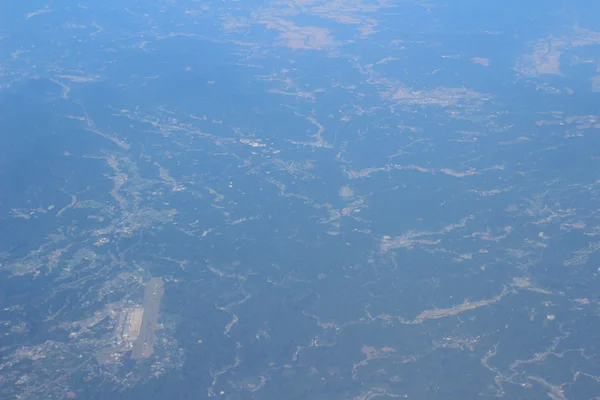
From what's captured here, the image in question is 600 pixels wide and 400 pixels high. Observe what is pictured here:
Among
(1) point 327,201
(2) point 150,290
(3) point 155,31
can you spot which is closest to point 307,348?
(2) point 150,290

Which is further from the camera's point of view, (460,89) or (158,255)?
(460,89)

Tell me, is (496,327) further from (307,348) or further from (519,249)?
(307,348)

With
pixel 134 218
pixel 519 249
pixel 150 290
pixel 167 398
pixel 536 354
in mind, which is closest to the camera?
pixel 167 398

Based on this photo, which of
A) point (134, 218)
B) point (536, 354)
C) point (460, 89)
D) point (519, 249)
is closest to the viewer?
point (536, 354)

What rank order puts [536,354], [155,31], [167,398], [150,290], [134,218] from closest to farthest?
[167,398], [536,354], [150,290], [134,218], [155,31]

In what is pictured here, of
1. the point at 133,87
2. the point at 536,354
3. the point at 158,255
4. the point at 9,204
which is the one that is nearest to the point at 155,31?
the point at 133,87

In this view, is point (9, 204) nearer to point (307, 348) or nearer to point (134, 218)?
point (134, 218)
